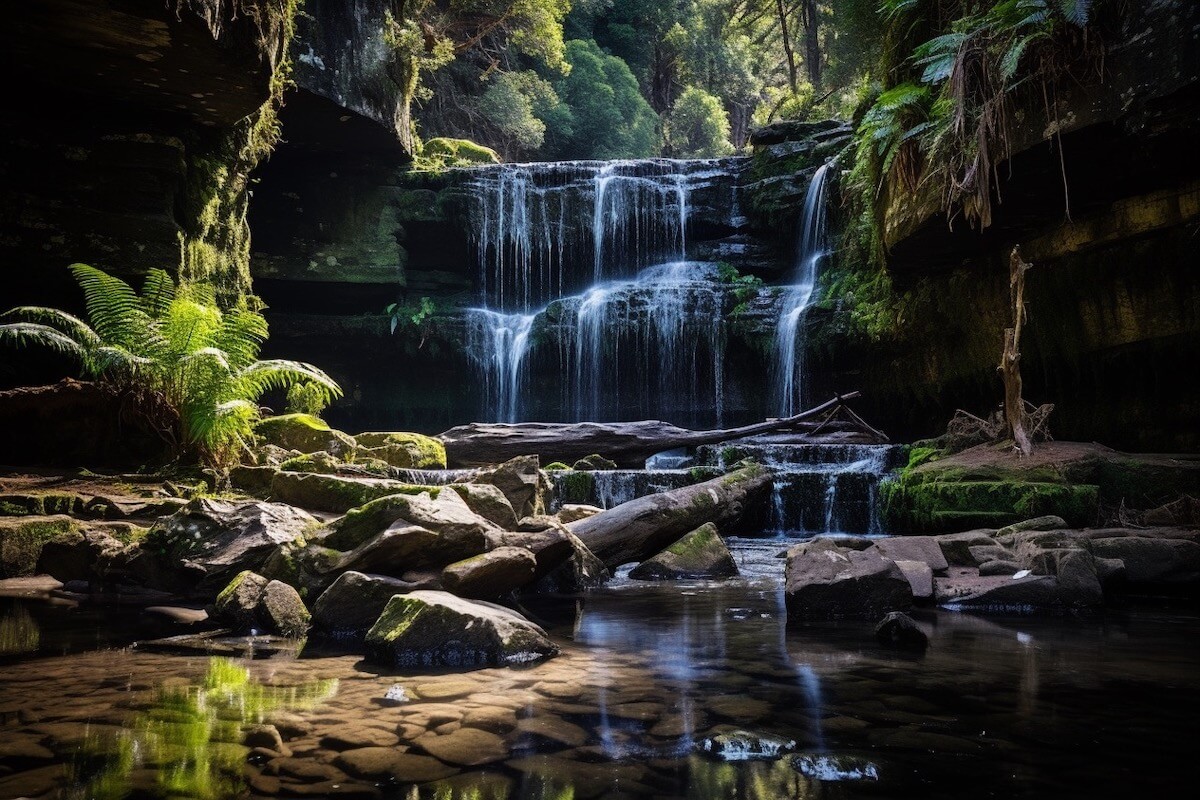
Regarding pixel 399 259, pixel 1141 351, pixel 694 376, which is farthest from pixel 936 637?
pixel 399 259

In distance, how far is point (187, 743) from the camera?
2.49 metres

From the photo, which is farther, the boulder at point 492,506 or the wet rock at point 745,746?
the boulder at point 492,506

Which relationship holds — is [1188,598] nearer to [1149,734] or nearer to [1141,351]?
[1149,734]

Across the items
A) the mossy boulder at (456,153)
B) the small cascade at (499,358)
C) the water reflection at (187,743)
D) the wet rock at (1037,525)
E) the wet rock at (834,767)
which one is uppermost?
the mossy boulder at (456,153)

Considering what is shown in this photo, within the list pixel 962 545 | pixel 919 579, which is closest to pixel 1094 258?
pixel 962 545

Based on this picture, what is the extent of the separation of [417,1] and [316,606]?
1532 centimetres

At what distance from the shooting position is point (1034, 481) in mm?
6762

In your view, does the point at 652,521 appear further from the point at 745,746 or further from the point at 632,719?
the point at 745,746

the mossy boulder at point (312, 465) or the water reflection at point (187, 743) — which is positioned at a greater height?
the mossy boulder at point (312, 465)

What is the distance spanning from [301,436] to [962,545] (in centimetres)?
776

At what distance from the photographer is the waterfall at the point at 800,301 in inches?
544

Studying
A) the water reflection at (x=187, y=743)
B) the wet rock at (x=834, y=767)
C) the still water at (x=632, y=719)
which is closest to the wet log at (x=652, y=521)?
the still water at (x=632, y=719)

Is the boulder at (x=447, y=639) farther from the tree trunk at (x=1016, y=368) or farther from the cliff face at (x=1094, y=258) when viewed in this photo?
the cliff face at (x=1094, y=258)

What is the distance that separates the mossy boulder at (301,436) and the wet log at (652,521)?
13.2 ft
